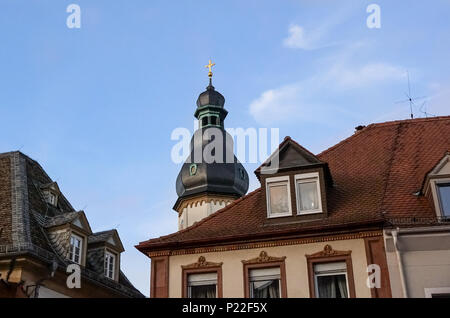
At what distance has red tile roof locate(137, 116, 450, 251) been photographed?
733 inches

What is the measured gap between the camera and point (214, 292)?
1859cm

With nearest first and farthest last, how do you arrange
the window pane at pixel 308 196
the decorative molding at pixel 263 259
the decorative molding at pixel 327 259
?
the decorative molding at pixel 327 259, the decorative molding at pixel 263 259, the window pane at pixel 308 196

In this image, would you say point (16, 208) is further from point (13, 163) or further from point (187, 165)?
point (187, 165)

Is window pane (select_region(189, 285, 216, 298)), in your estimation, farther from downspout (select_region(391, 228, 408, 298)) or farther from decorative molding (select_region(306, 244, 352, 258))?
downspout (select_region(391, 228, 408, 298))

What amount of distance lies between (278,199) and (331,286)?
3.09 metres

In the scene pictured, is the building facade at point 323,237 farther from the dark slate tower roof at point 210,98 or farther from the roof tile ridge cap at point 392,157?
the dark slate tower roof at point 210,98

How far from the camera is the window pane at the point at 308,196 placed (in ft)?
63.3

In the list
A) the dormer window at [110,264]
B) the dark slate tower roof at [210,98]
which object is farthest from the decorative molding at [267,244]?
the dark slate tower roof at [210,98]

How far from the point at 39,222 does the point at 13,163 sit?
13.6ft

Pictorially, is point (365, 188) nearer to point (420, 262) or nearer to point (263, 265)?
point (420, 262)

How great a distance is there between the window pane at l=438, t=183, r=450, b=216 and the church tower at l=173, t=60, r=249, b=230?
132ft

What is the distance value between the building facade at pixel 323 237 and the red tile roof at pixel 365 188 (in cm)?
3

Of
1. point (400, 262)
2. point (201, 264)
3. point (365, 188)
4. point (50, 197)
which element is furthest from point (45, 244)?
point (400, 262)

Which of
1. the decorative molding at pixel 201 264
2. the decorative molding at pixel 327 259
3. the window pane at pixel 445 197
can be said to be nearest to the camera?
the decorative molding at pixel 327 259
